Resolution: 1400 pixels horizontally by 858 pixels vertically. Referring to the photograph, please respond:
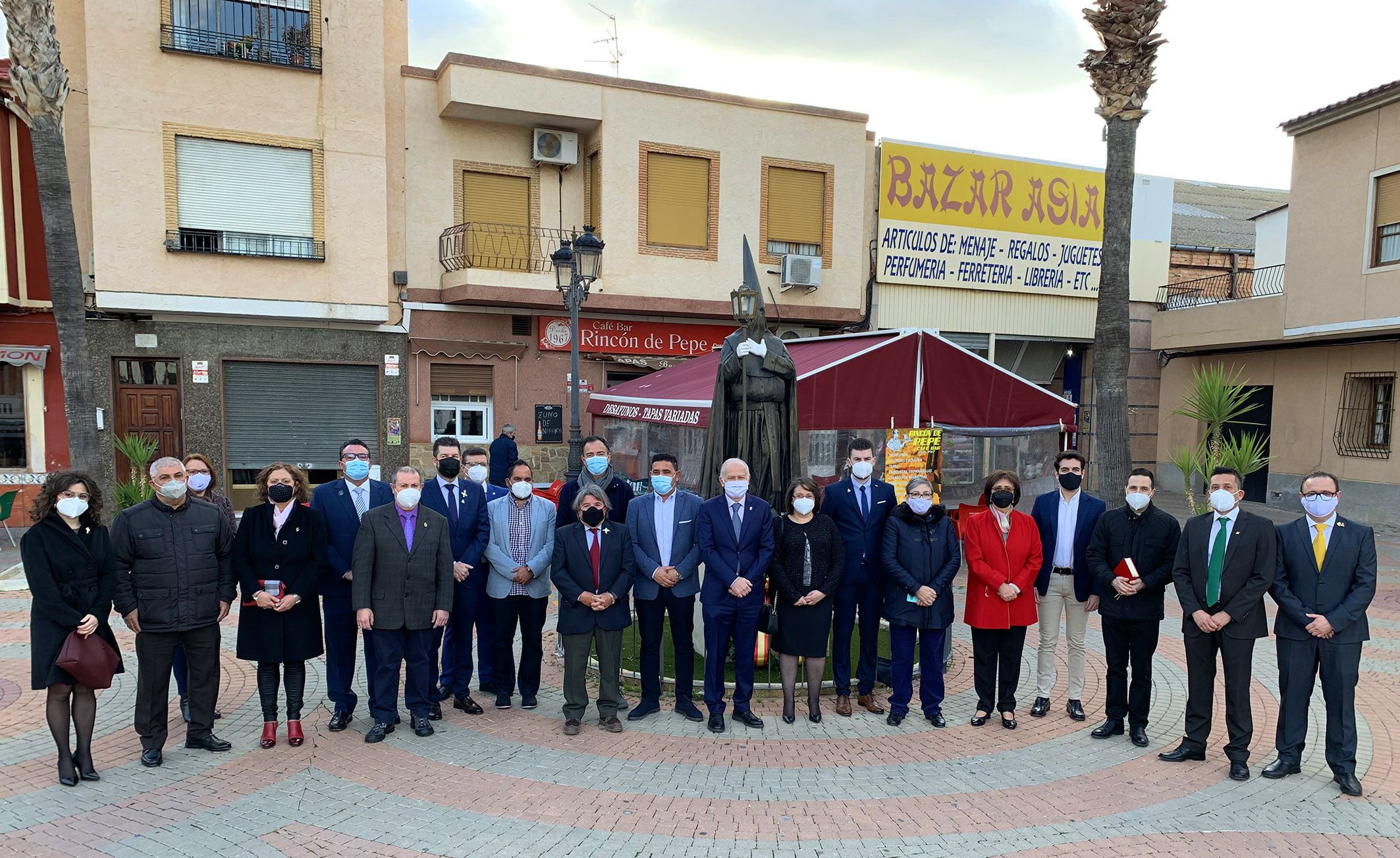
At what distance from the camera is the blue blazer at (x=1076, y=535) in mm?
6273

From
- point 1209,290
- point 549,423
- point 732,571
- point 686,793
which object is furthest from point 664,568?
point 1209,290

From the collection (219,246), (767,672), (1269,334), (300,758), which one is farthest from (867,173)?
(300,758)

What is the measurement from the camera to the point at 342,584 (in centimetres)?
604

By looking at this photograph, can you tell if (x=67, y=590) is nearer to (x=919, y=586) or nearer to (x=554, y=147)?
(x=919, y=586)

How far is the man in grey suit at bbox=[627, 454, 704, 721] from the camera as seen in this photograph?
6.25m

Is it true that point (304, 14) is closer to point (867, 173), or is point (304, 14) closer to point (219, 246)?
point (219, 246)

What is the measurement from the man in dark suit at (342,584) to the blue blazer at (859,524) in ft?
11.1

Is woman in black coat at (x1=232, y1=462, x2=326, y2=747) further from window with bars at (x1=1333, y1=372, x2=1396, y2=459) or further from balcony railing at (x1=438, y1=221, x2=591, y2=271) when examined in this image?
window with bars at (x1=1333, y1=372, x2=1396, y2=459)

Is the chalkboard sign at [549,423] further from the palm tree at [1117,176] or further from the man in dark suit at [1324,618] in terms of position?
the man in dark suit at [1324,618]

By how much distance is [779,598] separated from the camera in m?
A: 6.19

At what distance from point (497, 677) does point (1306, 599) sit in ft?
18.1

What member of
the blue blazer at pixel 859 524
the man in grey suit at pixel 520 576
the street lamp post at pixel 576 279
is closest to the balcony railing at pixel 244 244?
the street lamp post at pixel 576 279

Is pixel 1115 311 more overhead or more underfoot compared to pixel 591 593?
more overhead

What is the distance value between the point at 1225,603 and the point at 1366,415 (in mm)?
14820
